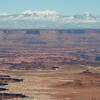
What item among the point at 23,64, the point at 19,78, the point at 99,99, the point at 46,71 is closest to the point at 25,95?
the point at 99,99

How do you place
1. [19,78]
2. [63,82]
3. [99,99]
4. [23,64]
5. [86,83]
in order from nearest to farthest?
1. [99,99]
2. [86,83]
3. [63,82]
4. [19,78]
5. [23,64]

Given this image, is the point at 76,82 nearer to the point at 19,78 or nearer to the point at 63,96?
the point at 63,96

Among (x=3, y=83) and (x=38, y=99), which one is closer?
(x=38, y=99)

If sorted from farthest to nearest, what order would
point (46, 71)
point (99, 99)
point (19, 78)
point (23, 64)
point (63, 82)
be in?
point (23, 64)
point (46, 71)
point (19, 78)
point (63, 82)
point (99, 99)

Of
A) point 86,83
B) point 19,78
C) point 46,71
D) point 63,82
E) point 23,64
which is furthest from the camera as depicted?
point 23,64

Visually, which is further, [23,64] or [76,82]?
[23,64]

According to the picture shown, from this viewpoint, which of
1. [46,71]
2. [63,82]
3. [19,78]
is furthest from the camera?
[46,71]

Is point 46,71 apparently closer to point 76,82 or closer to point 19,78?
point 19,78

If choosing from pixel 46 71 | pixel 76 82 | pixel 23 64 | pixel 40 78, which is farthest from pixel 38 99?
pixel 23 64
